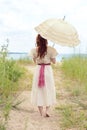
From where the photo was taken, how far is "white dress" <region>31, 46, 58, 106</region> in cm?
752

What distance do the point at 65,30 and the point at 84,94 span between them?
266 cm

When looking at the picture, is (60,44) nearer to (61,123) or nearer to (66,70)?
(61,123)

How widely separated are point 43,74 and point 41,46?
445 millimetres

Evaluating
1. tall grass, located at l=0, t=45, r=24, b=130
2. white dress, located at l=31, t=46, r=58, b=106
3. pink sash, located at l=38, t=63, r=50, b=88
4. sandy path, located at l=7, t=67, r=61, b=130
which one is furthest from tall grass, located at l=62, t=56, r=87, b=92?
pink sash, located at l=38, t=63, r=50, b=88

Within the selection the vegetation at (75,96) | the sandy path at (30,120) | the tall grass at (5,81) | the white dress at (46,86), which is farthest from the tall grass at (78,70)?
the white dress at (46,86)

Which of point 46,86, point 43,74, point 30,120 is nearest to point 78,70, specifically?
point 46,86

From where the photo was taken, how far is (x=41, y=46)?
746 centimetres

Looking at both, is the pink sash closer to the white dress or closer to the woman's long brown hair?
the white dress

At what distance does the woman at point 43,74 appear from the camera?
24.6ft

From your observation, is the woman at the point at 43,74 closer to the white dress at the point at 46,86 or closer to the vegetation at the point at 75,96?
the white dress at the point at 46,86

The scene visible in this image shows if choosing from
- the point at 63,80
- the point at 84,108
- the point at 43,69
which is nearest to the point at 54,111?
the point at 84,108

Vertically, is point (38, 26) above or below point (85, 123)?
above

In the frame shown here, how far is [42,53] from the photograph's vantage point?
748 centimetres

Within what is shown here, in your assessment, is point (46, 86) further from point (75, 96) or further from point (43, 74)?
point (75, 96)
